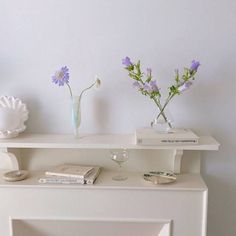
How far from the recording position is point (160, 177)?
1439 millimetres

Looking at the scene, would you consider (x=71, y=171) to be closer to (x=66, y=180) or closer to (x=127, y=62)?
(x=66, y=180)

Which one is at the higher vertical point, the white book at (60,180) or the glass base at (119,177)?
the white book at (60,180)

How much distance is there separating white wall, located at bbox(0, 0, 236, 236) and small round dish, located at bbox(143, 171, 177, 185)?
224 mm

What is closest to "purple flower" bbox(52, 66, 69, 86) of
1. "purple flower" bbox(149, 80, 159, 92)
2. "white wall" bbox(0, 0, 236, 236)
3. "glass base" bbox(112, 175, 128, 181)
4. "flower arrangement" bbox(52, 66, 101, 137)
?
"flower arrangement" bbox(52, 66, 101, 137)

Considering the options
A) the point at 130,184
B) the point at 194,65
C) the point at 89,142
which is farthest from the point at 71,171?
the point at 194,65

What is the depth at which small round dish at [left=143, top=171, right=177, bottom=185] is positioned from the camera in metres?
1.40

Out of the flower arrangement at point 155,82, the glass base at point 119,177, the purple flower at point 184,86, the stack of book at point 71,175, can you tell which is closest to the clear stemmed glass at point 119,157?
the glass base at point 119,177

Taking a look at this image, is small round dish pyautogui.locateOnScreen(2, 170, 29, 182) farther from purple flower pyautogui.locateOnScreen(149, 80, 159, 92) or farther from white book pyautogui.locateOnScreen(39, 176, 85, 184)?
purple flower pyautogui.locateOnScreen(149, 80, 159, 92)

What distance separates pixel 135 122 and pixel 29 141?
0.52 metres

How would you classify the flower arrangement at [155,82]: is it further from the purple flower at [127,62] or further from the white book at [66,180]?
the white book at [66,180]

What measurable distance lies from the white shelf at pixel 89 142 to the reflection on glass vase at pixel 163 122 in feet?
0.39

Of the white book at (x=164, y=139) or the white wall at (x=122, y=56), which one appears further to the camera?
the white wall at (x=122, y=56)

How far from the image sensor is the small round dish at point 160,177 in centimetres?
140

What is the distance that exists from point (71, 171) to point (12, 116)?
1.27 feet
